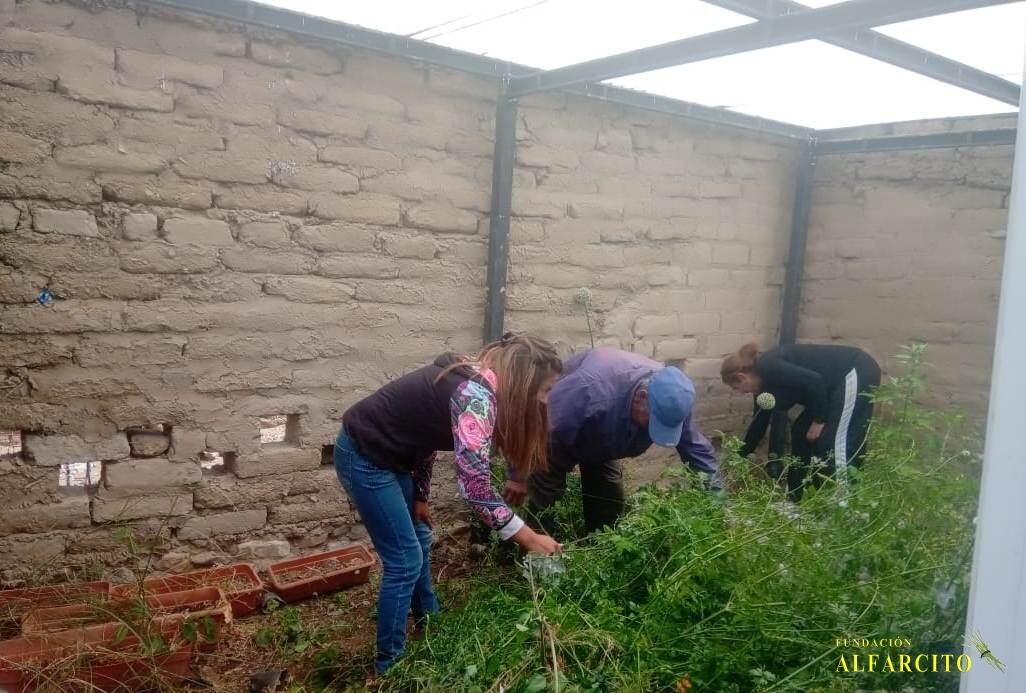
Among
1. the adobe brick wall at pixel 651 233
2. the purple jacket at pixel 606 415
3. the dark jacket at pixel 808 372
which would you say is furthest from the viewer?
the dark jacket at pixel 808 372

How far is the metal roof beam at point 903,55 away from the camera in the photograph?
3465mm

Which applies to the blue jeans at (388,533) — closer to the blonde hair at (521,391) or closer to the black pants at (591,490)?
the blonde hair at (521,391)

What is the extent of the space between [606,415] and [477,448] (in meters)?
1.35

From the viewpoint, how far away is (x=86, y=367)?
386 centimetres

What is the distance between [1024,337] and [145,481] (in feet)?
12.5

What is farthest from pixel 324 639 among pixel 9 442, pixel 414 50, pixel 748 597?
pixel 414 50

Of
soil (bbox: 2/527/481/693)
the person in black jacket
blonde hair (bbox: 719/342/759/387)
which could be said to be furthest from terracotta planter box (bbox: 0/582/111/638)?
blonde hair (bbox: 719/342/759/387)

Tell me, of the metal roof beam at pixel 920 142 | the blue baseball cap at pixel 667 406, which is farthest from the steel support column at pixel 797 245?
the blue baseball cap at pixel 667 406

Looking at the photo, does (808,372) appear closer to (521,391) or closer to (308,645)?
(521,391)

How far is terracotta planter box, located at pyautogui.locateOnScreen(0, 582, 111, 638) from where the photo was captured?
3.58 m

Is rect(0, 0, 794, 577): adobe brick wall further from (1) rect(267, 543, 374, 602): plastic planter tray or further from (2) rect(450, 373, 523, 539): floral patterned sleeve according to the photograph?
(2) rect(450, 373, 523, 539): floral patterned sleeve

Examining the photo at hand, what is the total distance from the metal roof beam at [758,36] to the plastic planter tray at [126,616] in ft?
10.8

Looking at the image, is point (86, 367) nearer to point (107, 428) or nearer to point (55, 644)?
point (107, 428)

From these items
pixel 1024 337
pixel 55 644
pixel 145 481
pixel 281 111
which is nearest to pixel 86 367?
pixel 145 481
